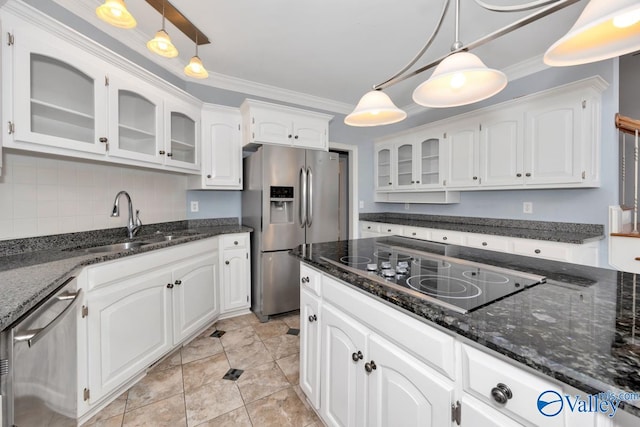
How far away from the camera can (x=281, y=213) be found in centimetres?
283

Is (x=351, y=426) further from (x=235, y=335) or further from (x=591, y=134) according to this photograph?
(x=591, y=134)

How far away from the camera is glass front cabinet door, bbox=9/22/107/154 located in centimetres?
131

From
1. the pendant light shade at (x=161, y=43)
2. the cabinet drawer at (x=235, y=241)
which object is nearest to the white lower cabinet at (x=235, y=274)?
the cabinet drawer at (x=235, y=241)

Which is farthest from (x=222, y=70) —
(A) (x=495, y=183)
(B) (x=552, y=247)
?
(B) (x=552, y=247)

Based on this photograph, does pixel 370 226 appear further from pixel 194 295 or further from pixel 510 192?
pixel 194 295

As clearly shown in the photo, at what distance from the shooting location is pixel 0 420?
759 mm

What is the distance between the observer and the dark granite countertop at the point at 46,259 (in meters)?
0.90

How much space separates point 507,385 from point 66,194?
2.55 m

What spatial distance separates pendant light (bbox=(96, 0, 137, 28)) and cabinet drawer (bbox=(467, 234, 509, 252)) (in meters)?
3.13

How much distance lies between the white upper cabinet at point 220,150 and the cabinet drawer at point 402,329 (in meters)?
2.02

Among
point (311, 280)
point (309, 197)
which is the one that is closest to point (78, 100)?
point (311, 280)

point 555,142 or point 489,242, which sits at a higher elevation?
point 555,142

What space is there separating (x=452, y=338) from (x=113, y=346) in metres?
1.86

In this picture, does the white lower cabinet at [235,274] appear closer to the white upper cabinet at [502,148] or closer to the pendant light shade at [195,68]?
the pendant light shade at [195,68]
